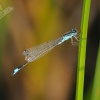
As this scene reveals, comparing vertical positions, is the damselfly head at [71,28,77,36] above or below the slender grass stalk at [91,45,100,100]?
above

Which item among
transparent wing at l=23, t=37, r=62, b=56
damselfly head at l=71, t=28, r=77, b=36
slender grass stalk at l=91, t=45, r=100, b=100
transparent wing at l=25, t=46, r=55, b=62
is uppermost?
damselfly head at l=71, t=28, r=77, b=36

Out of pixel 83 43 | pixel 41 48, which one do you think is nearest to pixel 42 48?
pixel 41 48

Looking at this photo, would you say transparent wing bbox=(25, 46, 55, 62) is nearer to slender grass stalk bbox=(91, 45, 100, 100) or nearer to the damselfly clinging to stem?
the damselfly clinging to stem

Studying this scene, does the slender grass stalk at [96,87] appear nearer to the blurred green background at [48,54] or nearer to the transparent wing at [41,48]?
the blurred green background at [48,54]

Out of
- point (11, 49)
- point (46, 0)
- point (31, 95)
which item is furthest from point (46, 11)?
point (31, 95)

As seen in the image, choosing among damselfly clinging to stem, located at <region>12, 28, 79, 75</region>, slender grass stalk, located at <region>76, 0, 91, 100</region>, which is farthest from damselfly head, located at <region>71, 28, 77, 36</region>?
slender grass stalk, located at <region>76, 0, 91, 100</region>

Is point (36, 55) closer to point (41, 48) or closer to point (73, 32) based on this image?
point (41, 48)

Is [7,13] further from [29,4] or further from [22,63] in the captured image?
[22,63]
